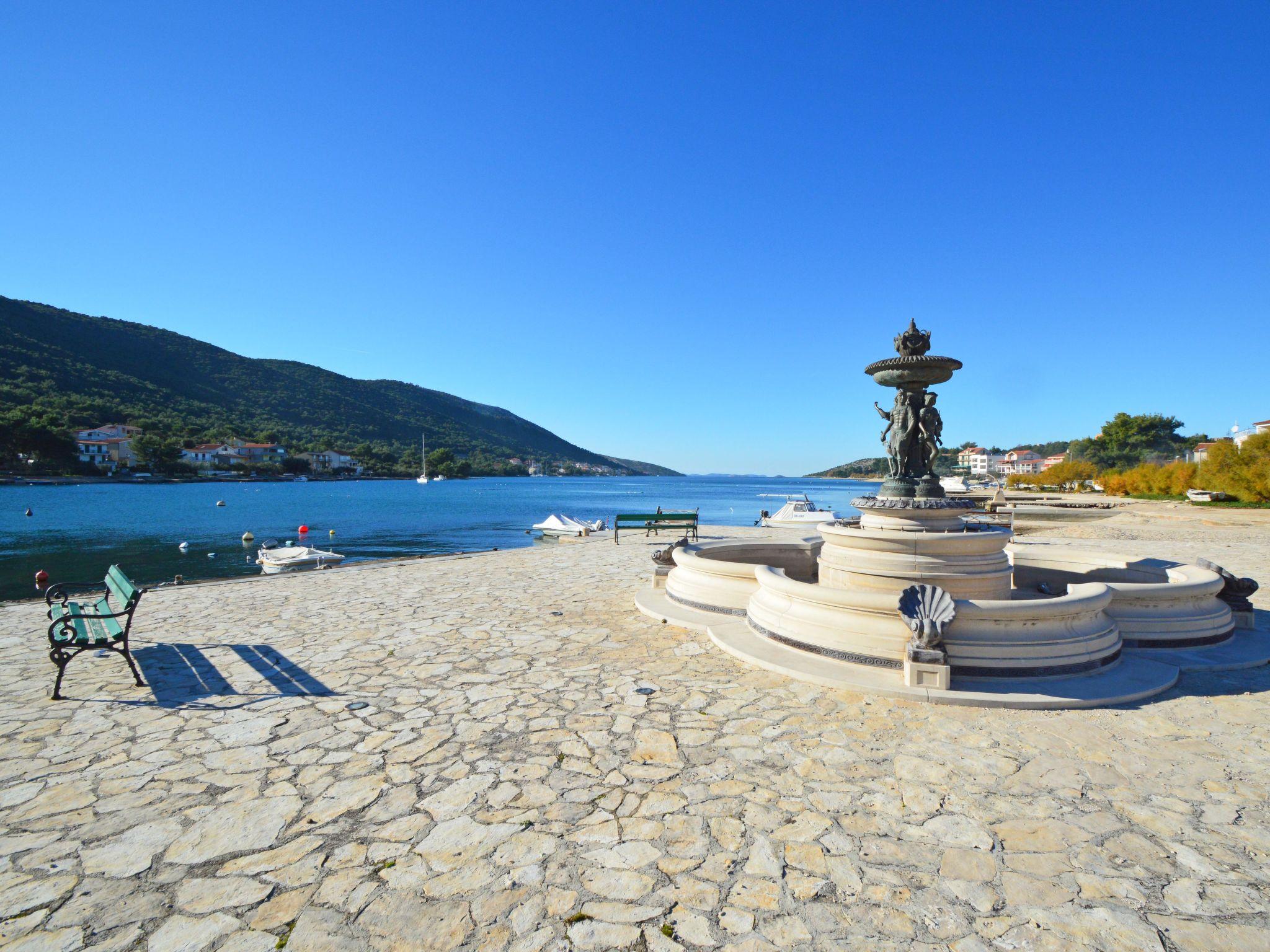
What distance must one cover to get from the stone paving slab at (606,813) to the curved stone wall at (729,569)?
71.5 inches

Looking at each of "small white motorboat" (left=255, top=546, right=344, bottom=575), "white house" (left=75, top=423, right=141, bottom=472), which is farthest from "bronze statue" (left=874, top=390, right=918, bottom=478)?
"white house" (left=75, top=423, right=141, bottom=472)

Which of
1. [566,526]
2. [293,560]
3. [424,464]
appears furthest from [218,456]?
[293,560]

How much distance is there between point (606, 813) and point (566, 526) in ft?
94.2

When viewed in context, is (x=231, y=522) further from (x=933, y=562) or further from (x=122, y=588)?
(x=933, y=562)

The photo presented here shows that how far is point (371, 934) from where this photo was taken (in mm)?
2475

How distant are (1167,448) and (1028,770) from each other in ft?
374

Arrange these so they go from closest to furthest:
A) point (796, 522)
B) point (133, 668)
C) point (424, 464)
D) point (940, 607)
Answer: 1. point (940, 607)
2. point (133, 668)
3. point (796, 522)
4. point (424, 464)

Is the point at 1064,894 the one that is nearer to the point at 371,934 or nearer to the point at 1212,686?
the point at 371,934

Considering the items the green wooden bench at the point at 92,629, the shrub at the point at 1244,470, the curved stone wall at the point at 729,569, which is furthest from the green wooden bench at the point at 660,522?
the shrub at the point at 1244,470

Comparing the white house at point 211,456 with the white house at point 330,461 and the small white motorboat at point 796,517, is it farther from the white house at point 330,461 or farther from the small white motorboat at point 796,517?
the small white motorboat at point 796,517

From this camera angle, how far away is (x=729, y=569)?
7977mm

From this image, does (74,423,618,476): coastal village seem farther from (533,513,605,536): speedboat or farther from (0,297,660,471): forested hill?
(533,513,605,536): speedboat

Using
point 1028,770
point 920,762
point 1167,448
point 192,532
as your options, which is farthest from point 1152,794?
point 1167,448

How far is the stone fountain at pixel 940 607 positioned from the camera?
5.22 m
